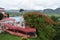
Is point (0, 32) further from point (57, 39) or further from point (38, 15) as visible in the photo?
point (57, 39)

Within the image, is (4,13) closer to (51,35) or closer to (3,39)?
(3,39)

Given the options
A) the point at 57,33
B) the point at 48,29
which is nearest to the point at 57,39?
the point at 57,33

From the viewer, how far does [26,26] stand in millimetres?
8172

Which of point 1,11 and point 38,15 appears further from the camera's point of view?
point 1,11

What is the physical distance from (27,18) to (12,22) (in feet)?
6.71

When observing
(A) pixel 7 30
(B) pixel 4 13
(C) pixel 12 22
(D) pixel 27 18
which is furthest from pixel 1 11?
(D) pixel 27 18

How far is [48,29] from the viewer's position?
632 cm

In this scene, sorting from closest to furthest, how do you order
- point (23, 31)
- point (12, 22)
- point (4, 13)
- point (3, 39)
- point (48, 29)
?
point (48, 29) < point (3, 39) < point (23, 31) < point (12, 22) < point (4, 13)

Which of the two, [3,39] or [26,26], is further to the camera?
[26,26]

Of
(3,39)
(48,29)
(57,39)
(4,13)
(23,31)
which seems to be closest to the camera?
(57,39)

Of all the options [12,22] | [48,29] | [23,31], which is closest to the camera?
[48,29]

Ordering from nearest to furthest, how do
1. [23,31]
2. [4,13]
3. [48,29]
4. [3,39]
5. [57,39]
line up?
[57,39] < [48,29] < [3,39] < [23,31] < [4,13]

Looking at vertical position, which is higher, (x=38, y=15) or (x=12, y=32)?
(x=38, y=15)

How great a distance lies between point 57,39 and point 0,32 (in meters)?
3.07
